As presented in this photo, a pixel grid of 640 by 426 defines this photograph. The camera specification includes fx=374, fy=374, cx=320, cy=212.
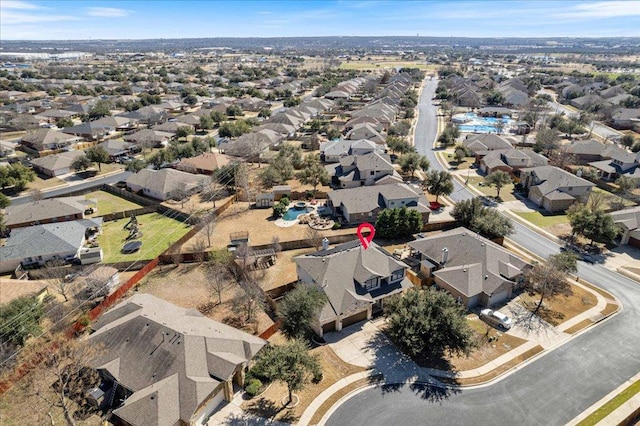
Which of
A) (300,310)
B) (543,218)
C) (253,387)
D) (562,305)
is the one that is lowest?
(562,305)

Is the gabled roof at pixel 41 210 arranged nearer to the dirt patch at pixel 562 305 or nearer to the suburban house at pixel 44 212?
the suburban house at pixel 44 212

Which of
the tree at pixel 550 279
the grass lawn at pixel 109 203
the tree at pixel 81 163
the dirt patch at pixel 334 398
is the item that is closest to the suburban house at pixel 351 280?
the dirt patch at pixel 334 398

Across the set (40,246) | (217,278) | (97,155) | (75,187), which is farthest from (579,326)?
(97,155)

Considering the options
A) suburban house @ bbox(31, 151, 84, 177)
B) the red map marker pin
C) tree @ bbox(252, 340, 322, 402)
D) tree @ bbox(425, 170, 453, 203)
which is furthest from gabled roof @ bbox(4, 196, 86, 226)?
tree @ bbox(425, 170, 453, 203)

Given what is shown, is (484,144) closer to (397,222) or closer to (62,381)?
(397,222)

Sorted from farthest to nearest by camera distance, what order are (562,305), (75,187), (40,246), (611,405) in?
1. (75,187)
2. (40,246)
3. (562,305)
4. (611,405)

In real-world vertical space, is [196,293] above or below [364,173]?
below

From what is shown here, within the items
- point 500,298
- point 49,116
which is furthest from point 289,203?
point 49,116
